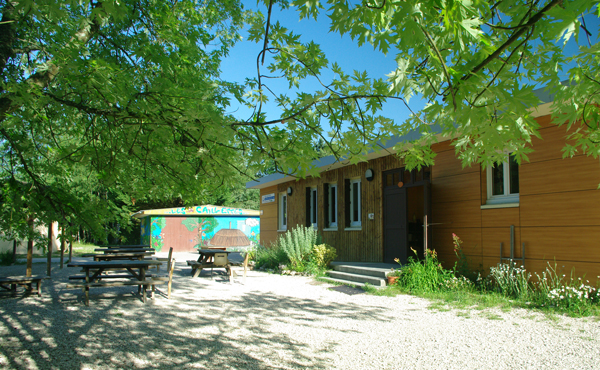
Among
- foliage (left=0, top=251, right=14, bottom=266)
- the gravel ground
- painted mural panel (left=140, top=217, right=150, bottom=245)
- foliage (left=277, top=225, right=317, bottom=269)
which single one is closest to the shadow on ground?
the gravel ground

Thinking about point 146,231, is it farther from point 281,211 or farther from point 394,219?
point 394,219

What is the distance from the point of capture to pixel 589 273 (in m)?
6.09

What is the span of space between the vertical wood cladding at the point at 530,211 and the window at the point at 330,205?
2.35m

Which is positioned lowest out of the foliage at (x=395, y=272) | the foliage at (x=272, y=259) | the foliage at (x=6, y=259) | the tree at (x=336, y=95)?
the foliage at (x=6, y=259)

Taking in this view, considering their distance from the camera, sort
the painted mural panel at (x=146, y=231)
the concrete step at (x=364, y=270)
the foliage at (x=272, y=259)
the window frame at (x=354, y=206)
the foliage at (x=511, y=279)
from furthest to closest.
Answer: the painted mural panel at (x=146, y=231) < the foliage at (x=272, y=259) < the window frame at (x=354, y=206) < the concrete step at (x=364, y=270) < the foliage at (x=511, y=279)

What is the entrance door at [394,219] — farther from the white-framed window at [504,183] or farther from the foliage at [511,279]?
the foliage at [511,279]

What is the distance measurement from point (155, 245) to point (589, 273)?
23048 millimetres

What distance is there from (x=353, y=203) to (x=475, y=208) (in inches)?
178

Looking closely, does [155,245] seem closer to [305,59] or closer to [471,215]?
[471,215]

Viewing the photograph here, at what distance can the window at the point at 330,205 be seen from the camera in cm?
1295

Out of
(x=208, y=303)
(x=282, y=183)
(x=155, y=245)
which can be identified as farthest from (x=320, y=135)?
(x=155, y=245)

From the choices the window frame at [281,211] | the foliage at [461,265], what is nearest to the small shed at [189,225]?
the window frame at [281,211]

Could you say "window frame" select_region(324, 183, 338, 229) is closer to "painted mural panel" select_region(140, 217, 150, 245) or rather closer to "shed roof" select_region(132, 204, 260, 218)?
"shed roof" select_region(132, 204, 260, 218)

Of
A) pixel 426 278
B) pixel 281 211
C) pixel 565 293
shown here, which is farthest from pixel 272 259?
pixel 565 293
